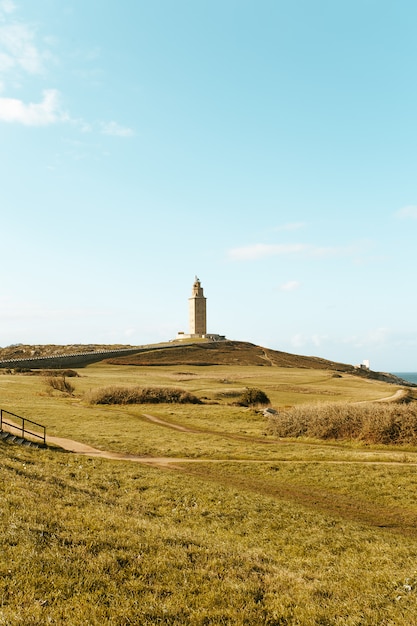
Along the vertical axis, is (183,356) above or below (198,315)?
below

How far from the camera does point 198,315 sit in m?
196

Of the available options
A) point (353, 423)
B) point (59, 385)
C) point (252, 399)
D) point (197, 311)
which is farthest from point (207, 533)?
point (197, 311)

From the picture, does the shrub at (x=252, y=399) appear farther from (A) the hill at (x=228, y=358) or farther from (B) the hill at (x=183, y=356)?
(A) the hill at (x=228, y=358)

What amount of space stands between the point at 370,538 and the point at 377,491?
26.5 ft

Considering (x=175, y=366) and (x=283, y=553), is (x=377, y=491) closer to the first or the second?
(x=283, y=553)

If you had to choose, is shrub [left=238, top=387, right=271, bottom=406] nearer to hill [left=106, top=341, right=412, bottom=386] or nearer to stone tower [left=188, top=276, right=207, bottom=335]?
hill [left=106, top=341, right=412, bottom=386]

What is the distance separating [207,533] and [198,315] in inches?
7060

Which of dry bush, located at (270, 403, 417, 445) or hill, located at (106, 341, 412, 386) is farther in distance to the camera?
hill, located at (106, 341, 412, 386)

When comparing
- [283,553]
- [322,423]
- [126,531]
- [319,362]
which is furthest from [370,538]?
[319,362]

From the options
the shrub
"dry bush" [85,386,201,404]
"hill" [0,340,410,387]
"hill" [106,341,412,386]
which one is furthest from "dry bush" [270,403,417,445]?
"hill" [106,341,412,386]

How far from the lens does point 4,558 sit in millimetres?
10938

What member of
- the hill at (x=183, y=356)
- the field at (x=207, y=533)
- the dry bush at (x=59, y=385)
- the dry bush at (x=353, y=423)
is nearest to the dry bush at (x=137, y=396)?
the dry bush at (x=59, y=385)

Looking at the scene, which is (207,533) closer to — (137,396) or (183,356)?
(137,396)

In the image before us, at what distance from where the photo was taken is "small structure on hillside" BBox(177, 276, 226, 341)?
194m
